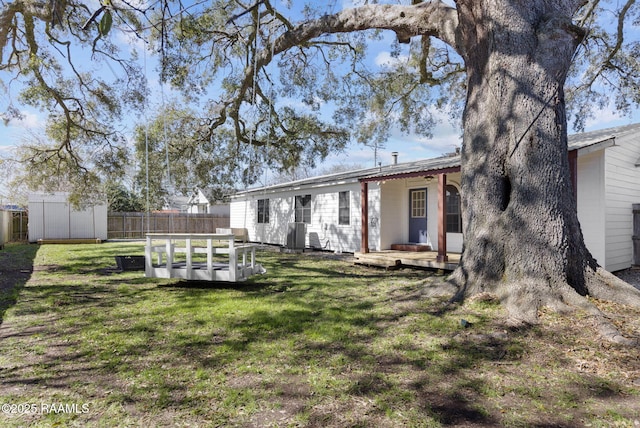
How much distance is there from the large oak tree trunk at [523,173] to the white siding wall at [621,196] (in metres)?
4.28

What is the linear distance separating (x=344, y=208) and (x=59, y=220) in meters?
15.1

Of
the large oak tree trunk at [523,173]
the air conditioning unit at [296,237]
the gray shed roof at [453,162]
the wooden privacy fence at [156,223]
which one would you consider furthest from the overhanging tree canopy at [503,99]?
the wooden privacy fence at [156,223]

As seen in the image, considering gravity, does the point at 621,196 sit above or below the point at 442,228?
above

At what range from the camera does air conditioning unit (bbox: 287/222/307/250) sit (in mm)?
14648

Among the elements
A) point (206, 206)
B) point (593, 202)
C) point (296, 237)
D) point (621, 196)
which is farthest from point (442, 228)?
point (206, 206)

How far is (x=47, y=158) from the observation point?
39.0 ft

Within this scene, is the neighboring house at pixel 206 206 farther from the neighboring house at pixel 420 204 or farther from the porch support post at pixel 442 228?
the porch support post at pixel 442 228

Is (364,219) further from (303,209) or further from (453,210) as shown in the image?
(303,209)

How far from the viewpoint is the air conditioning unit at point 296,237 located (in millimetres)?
14648

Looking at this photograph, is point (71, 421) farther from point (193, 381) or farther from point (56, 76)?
point (56, 76)

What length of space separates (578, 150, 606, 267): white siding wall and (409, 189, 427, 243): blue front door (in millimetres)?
4312

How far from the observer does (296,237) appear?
14.7 m

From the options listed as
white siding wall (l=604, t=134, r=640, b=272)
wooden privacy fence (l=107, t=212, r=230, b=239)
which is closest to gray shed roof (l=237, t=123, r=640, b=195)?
white siding wall (l=604, t=134, r=640, b=272)

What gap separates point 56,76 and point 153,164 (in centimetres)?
589
